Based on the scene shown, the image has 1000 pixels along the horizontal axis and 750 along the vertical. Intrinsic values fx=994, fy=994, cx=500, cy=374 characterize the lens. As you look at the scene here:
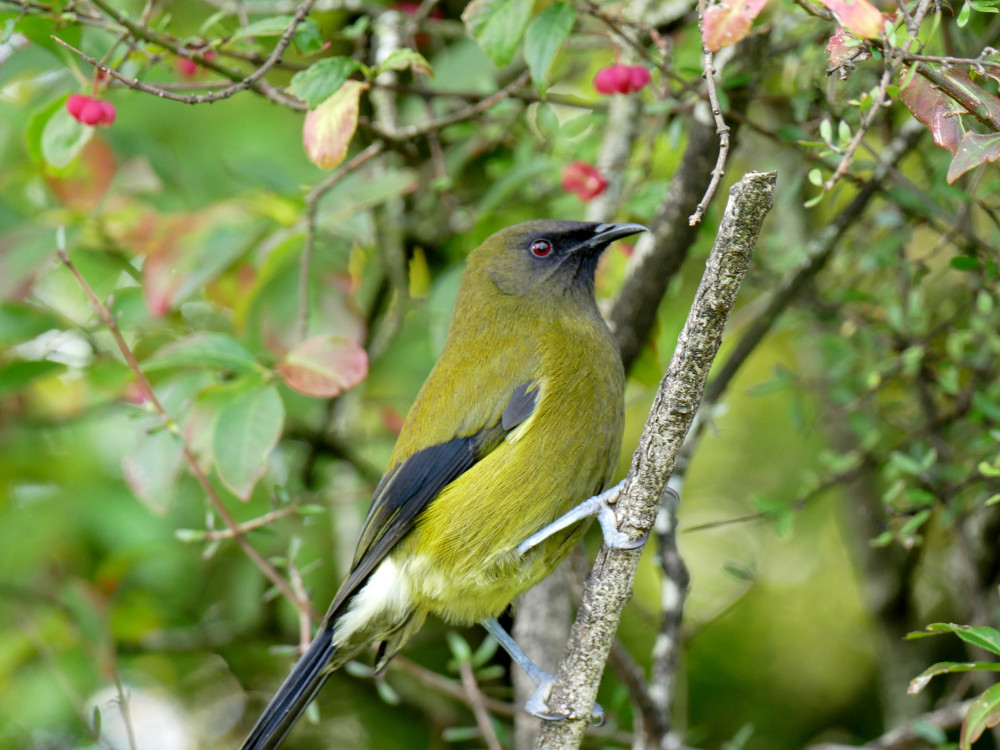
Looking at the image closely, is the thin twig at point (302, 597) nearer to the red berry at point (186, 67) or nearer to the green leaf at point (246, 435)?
the green leaf at point (246, 435)

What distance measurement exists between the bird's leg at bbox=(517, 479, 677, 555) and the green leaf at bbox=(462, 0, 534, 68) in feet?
3.95

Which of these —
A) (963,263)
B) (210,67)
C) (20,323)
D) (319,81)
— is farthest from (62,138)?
(963,263)

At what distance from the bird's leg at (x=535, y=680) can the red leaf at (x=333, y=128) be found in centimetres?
162

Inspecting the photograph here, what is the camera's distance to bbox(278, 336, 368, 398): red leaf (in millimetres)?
3045

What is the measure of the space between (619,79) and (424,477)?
1.39 metres

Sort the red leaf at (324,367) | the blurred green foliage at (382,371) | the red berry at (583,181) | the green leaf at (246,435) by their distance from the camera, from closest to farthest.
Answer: the green leaf at (246,435), the red leaf at (324,367), the blurred green foliage at (382,371), the red berry at (583,181)

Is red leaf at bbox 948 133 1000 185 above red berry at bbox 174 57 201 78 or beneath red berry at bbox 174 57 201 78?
beneath

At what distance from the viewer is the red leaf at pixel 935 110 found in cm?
214

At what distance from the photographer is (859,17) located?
1950 mm

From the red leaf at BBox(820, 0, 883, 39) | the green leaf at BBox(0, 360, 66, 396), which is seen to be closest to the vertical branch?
the red leaf at BBox(820, 0, 883, 39)

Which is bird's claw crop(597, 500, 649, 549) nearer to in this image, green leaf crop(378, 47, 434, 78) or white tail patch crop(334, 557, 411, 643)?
white tail patch crop(334, 557, 411, 643)

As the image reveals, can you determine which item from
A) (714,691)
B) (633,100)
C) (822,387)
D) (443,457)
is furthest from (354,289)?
(714,691)

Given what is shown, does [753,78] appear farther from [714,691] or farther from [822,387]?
[714,691]

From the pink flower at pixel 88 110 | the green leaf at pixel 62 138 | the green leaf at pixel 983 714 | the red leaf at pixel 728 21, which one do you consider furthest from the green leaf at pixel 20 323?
the green leaf at pixel 983 714
